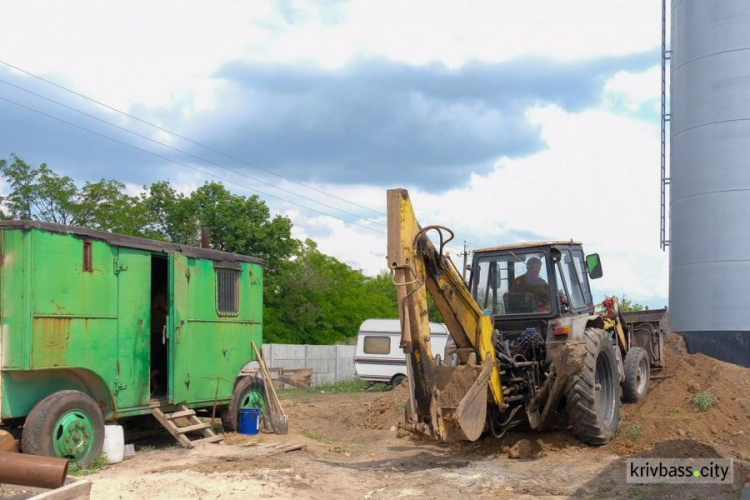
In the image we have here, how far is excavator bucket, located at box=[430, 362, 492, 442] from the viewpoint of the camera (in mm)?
8633

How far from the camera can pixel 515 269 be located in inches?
443

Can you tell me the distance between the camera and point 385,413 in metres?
14.8

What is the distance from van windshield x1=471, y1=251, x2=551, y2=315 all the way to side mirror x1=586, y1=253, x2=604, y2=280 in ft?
3.18

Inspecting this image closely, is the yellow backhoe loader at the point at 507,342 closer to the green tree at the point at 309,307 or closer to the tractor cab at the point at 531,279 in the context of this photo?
the tractor cab at the point at 531,279

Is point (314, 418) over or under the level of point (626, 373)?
under

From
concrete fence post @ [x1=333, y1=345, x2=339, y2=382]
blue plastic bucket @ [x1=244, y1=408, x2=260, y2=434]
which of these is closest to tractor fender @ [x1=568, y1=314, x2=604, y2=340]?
blue plastic bucket @ [x1=244, y1=408, x2=260, y2=434]

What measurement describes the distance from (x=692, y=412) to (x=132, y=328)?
822 cm

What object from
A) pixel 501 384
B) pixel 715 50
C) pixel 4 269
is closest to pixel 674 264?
pixel 715 50

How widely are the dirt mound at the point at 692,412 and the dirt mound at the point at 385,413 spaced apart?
163 inches

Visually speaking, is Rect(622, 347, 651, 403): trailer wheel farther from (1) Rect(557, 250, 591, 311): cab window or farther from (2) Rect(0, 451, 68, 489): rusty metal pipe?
(2) Rect(0, 451, 68, 489): rusty metal pipe

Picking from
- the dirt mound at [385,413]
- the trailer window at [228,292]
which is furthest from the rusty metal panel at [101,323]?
the dirt mound at [385,413]

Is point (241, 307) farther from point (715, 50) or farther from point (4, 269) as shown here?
point (715, 50)

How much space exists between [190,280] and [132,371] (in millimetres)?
1766

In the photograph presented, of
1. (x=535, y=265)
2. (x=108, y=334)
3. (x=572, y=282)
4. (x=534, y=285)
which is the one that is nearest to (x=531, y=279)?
(x=534, y=285)
